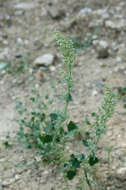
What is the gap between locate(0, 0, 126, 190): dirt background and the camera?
190 centimetres

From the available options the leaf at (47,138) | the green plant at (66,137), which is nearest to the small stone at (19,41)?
the green plant at (66,137)

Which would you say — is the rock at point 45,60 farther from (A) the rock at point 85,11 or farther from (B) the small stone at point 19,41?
(A) the rock at point 85,11

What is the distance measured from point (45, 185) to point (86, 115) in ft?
2.04

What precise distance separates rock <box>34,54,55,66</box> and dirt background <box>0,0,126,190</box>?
0.12 ft

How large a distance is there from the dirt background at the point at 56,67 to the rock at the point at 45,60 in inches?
1.4

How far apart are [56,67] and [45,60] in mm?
116

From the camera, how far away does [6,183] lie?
1.87 m

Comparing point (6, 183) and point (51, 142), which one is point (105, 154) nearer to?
point (51, 142)

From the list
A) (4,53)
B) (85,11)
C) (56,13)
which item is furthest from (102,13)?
(4,53)

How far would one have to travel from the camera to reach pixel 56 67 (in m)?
2.87

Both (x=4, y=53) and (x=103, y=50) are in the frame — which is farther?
(x=4, y=53)

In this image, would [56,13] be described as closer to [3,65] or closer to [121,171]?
[3,65]

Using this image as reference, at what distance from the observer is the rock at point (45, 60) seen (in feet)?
9.43

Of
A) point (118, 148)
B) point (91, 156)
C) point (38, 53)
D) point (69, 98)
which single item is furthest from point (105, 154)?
point (38, 53)
